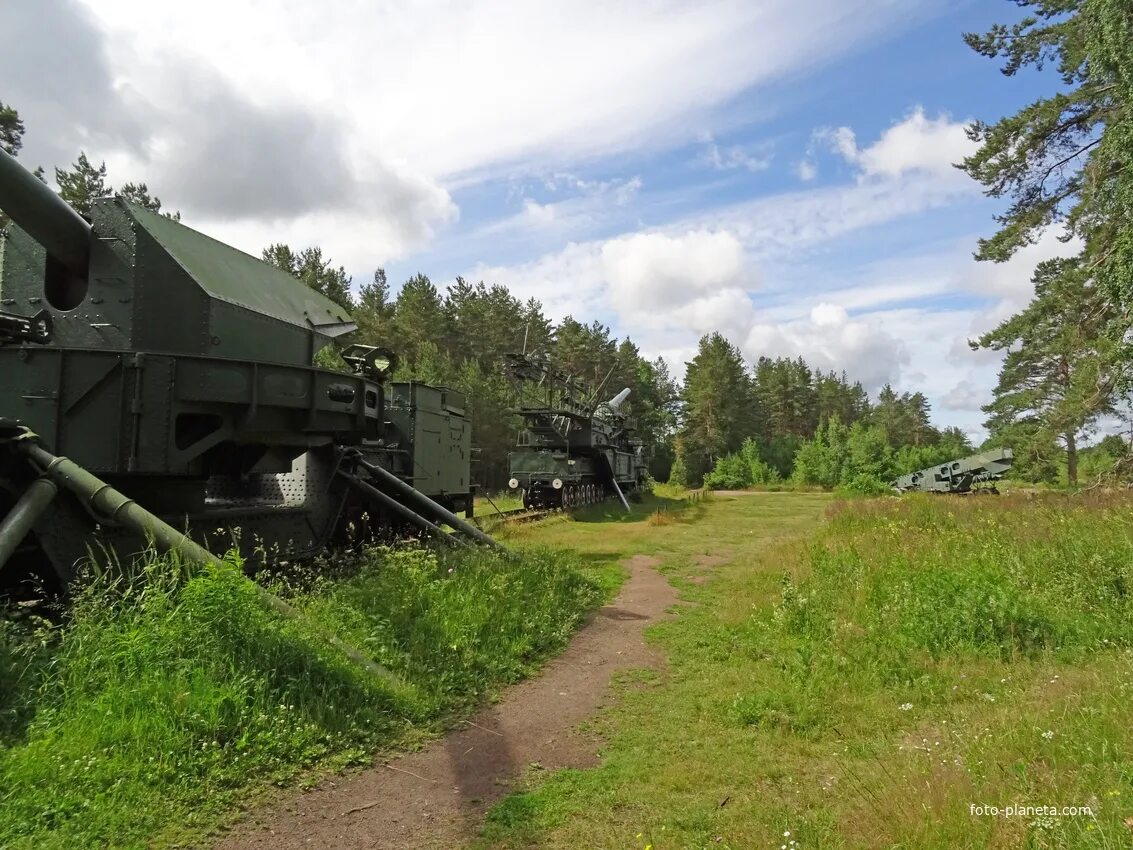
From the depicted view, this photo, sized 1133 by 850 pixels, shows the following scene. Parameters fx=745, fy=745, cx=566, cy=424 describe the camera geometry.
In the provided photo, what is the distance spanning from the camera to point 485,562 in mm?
8047

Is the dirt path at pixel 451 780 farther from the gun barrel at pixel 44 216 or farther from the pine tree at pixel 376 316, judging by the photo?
the pine tree at pixel 376 316

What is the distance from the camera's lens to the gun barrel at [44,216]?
5.63 metres

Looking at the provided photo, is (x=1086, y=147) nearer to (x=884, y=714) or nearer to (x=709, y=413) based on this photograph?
(x=884, y=714)

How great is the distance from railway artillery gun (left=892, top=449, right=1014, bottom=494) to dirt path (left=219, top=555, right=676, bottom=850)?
2579cm

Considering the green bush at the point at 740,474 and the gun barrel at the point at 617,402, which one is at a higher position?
the gun barrel at the point at 617,402

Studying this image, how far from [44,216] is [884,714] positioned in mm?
7159

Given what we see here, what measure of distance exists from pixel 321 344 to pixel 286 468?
1.55m

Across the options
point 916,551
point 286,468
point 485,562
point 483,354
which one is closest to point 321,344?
point 286,468

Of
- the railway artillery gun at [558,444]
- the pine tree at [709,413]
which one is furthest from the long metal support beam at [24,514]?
the pine tree at [709,413]

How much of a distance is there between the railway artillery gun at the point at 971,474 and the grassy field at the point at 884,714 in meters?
20.9

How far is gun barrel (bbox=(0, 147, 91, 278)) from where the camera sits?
5633mm

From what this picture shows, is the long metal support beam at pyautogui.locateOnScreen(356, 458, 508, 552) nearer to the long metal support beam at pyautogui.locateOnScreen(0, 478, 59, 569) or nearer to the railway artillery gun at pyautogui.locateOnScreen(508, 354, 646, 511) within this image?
the long metal support beam at pyautogui.locateOnScreen(0, 478, 59, 569)

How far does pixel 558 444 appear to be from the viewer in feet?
80.1

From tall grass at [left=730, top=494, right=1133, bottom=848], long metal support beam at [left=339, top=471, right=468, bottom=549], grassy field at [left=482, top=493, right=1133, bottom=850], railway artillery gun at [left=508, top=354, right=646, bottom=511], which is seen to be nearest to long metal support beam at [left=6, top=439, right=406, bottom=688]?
grassy field at [left=482, top=493, right=1133, bottom=850]
